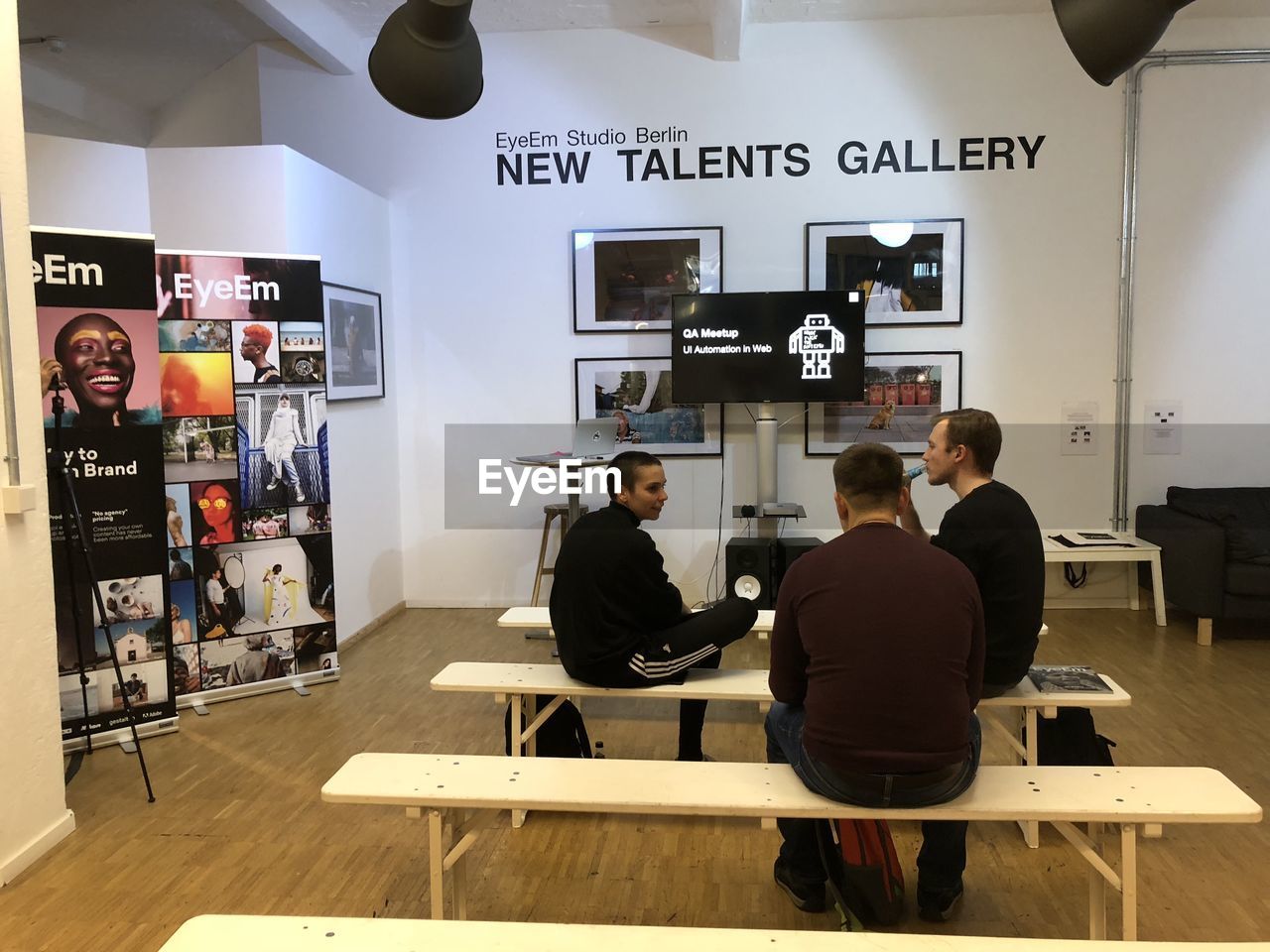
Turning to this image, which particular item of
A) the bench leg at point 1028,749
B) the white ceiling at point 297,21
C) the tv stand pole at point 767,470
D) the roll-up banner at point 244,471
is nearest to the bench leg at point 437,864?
the bench leg at point 1028,749

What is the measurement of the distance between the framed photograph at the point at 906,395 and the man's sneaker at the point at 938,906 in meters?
3.66

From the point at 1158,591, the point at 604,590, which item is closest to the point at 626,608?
the point at 604,590

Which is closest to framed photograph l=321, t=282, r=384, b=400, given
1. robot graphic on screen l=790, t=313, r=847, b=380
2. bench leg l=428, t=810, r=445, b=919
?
robot graphic on screen l=790, t=313, r=847, b=380

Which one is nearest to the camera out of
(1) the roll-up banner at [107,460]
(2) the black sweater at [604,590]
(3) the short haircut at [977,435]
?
(3) the short haircut at [977,435]

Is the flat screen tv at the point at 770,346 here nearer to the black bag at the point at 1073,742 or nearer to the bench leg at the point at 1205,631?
the bench leg at the point at 1205,631

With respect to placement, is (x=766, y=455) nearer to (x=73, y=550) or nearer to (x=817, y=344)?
(x=817, y=344)

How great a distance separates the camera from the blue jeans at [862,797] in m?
2.21

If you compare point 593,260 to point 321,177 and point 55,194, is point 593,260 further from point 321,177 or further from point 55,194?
point 55,194

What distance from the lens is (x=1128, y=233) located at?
575 cm

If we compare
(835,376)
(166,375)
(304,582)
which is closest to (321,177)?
(166,375)

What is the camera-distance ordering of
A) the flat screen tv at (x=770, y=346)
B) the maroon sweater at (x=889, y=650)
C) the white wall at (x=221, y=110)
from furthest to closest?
the white wall at (x=221, y=110) < the flat screen tv at (x=770, y=346) < the maroon sweater at (x=889, y=650)

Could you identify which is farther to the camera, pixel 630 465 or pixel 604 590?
pixel 630 465

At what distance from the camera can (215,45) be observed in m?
5.88

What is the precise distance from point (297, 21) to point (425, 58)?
10.2 ft
